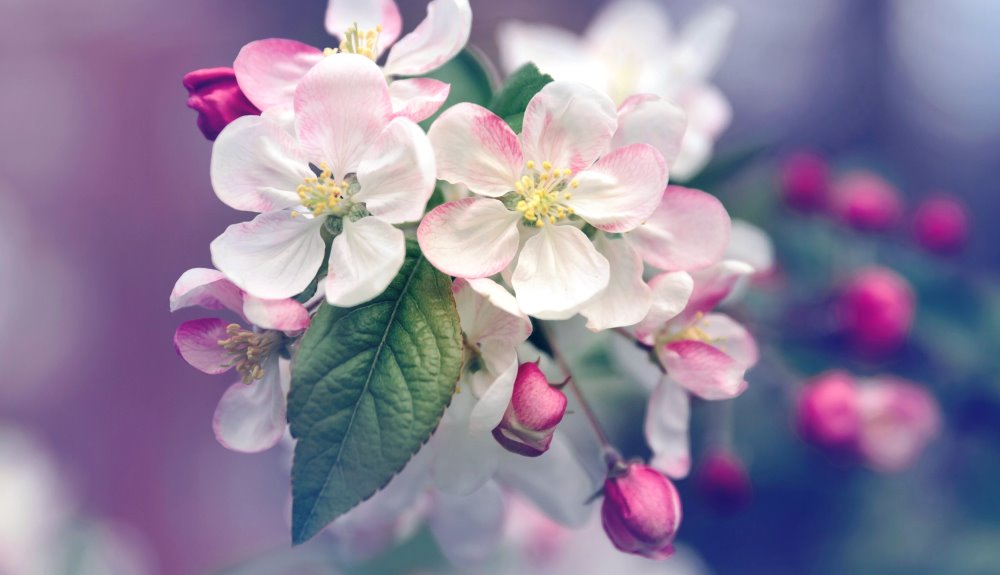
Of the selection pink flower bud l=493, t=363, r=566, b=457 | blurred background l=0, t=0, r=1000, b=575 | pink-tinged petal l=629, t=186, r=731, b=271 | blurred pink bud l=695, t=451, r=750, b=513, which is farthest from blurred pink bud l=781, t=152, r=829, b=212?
blurred background l=0, t=0, r=1000, b=575

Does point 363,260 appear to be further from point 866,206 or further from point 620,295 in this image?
point 866,206

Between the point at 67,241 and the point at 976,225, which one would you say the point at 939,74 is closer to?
the point at 976,225

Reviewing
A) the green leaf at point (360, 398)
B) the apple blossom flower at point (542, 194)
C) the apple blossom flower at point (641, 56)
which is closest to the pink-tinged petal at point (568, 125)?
the apple blossom flower at point (542, 194)

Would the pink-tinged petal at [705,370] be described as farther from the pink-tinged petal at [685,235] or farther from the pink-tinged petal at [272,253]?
the pink-tinged petal at [272,253]

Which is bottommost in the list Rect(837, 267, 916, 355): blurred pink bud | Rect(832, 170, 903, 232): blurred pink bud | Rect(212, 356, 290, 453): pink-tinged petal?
Rect(837, 267, 916, 355): blurred pink bud

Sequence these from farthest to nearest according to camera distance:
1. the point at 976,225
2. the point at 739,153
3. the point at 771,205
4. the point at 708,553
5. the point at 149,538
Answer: the point at 149,538 < the point at 976,225 < the point at 708,553 < the point at 771,205 < the point at 739,153

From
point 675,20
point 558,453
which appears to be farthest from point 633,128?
point 675,20

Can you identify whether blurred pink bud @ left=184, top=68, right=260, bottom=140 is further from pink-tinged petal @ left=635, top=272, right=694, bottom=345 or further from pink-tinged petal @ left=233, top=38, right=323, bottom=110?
pink-tinged petal @ left=635, top=272, right=694, bottom=345
